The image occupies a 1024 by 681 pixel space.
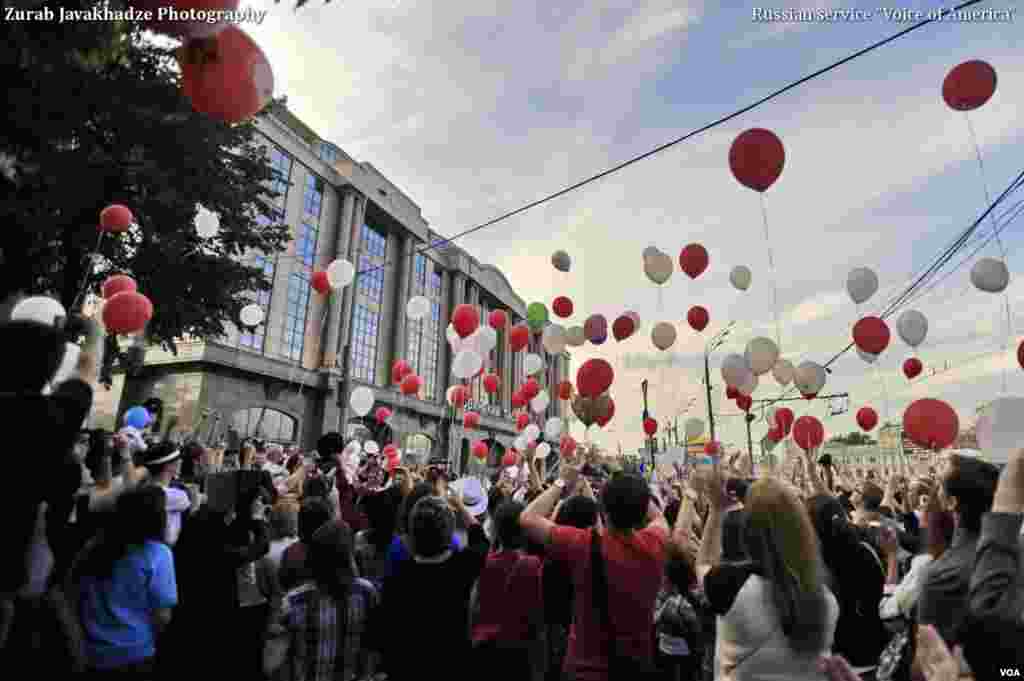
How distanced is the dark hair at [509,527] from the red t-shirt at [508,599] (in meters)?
0.08

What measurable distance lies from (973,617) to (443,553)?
85.9 inches

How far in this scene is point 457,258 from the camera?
127ft

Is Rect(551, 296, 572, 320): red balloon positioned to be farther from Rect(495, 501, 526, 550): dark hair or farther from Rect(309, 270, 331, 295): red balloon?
Rect(495, 501, 526, 550): dark hair

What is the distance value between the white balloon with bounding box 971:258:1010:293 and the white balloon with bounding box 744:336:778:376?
2.80 m

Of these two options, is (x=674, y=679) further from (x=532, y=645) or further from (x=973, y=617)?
(x=973, y=617)

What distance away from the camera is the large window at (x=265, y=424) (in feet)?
71.1

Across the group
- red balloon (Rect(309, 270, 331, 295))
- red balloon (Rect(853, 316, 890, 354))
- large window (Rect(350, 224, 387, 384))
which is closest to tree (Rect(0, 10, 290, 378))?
red balloon (Rect(309, 270, 331, 295))

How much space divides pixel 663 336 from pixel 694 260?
2.03 metres

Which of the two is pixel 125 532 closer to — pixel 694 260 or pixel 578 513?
pixel 578 513

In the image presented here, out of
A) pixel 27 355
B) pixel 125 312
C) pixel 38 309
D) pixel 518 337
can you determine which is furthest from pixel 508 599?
pixel 518 337

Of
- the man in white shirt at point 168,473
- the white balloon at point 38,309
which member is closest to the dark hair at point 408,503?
the man in white shirt at point 168,473

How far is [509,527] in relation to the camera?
286 cm

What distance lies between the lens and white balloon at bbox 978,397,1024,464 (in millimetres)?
5426

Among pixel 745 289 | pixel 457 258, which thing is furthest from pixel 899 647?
pixel 457 258
